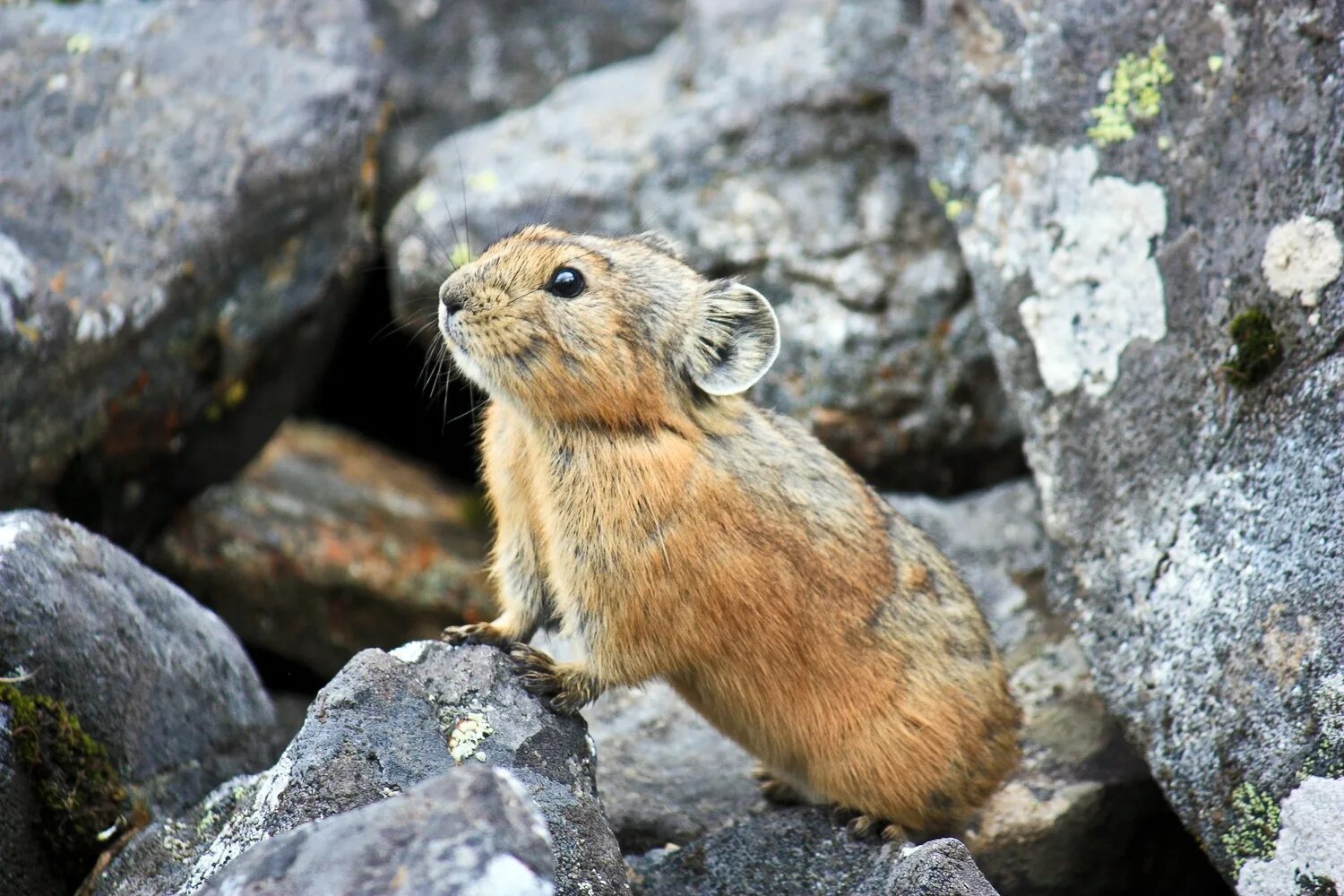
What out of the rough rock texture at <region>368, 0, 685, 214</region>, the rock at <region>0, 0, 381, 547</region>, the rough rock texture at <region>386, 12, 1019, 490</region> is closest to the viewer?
the rock at <region>0, 0, 381, 547</region>

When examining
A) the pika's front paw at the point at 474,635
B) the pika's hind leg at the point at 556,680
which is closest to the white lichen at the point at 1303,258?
the pika's hind leg at the point at 556,680

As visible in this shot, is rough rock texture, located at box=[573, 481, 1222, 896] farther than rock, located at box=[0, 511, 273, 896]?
Yes

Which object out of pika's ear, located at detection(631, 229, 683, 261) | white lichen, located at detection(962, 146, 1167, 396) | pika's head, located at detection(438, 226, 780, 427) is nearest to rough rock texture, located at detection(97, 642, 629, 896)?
pika's head, located at detection(438, 226, 780, 427)

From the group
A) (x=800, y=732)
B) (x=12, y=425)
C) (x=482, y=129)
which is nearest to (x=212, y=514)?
(x=12, y=425)

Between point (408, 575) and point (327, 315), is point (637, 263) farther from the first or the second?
point (408, 575)

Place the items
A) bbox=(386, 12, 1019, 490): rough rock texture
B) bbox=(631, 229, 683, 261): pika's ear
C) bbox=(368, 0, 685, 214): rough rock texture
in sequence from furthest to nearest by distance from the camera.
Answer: bbox=(368, 0, 685, 214): rough rock texture
bbox=(386, 12, 1019, 490): rough rock texture
bbox=(631, 229, 683, 261): pika's ear

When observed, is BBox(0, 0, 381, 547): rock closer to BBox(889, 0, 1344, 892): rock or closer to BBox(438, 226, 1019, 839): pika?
BBox(438, 226, 1019, 839): pika
